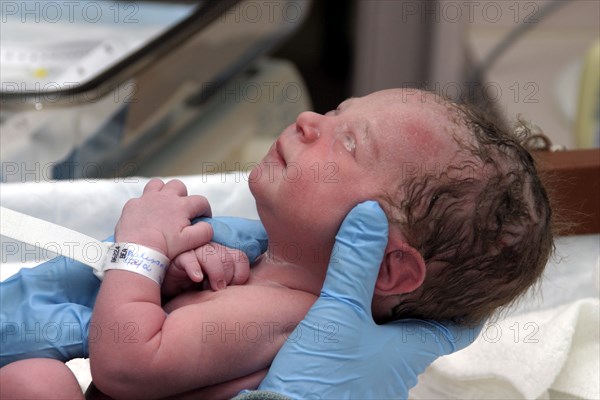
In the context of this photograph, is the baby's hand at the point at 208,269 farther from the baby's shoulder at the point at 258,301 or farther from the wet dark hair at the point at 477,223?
the wet dark hair at the point at 477,223

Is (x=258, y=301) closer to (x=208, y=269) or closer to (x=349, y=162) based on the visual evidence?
(x=208, y=269)

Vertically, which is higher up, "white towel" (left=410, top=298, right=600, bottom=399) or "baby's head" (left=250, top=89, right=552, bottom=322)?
"baby's head" (left=250, top=89, right=552, bottom=322)

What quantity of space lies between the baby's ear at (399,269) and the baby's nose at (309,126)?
0.14m

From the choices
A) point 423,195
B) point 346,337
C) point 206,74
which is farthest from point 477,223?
point 206,74

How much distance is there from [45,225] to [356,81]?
5.99 ft

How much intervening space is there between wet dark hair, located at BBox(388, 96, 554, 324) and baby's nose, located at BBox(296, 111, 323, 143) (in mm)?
119

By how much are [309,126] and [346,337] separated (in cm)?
23

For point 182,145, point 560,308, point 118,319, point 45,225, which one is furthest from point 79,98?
point 560,308

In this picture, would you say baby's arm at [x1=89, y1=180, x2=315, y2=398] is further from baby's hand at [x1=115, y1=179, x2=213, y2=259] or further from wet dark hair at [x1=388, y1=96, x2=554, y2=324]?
wet dark hair at [x1=388, y1=96, x2=554, y2=324]

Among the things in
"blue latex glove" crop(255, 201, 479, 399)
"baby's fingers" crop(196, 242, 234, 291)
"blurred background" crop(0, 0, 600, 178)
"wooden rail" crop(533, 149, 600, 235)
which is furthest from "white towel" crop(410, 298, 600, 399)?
"blurred background" crop(0, 0, 600, 178)

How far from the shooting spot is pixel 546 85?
1985 mm

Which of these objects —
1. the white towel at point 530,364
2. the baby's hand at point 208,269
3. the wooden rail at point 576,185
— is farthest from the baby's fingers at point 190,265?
the wooden rail at point 576,185

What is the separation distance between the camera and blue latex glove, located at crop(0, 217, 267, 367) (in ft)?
2.85

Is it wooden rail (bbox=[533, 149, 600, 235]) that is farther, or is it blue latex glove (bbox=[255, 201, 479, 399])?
wooden rail (bbox=[533, 149, 600, 235])
